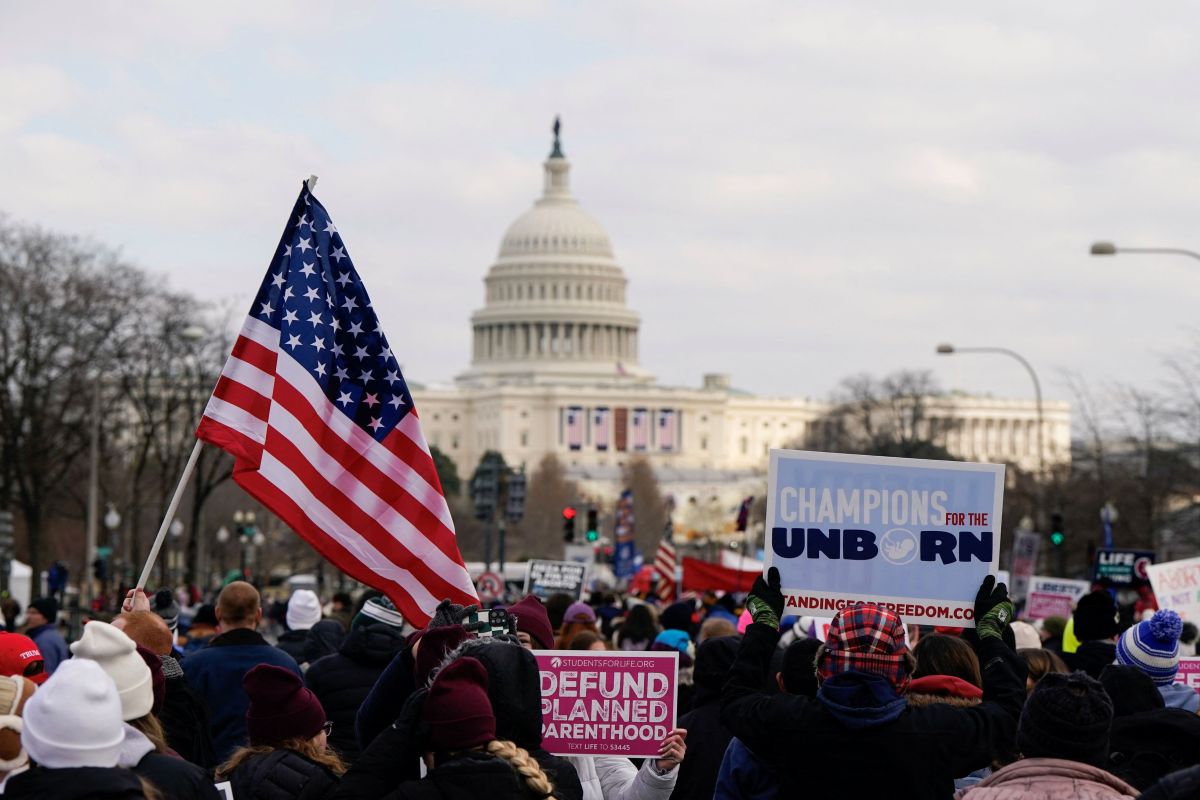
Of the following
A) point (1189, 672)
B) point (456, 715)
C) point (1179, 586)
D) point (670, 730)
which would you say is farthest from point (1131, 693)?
point (1179, 586)

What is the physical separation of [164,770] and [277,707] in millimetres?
808

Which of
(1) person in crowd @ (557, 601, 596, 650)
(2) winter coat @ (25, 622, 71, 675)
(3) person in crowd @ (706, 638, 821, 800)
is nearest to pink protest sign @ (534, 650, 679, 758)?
(3) person in crowd @ (706, 638, 821, 800)

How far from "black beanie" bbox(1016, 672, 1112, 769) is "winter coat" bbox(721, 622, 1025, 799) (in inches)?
14.2

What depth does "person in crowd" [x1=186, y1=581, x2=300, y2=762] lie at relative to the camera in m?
9.84

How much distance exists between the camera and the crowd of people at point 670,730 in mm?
5980

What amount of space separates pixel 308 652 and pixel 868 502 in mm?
5829

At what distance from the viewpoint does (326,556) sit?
9.44 m

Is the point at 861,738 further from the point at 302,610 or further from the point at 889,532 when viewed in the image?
the point at 302,610

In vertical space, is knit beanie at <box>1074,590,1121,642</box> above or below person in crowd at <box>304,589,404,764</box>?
above

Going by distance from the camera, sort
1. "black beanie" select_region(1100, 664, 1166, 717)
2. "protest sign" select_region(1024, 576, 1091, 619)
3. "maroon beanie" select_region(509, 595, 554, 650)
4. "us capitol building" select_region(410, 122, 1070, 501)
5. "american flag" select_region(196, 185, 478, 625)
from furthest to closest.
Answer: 1. "us capitol building" select_region(410, 122, 1070, 501)
2. "protest sign" select_region(1024, 576, 1091, 619)
3. "american flag" select_region(196, 185, 478, 625)
4. "maroon beanie" select_region(509, 595, 554, 650)
5. "black beanie" select_region(1100, 664, 1166, 717)

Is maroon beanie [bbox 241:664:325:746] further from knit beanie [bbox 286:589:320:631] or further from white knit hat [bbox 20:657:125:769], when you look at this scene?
knit beanie [bbox 286:589:320:631]

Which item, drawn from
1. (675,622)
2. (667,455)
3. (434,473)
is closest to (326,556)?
(434,473)

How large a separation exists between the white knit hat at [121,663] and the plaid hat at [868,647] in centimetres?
189

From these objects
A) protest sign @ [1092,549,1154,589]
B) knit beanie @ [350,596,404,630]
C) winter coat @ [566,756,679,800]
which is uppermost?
protest sign @ [1092,549,1154,589]
